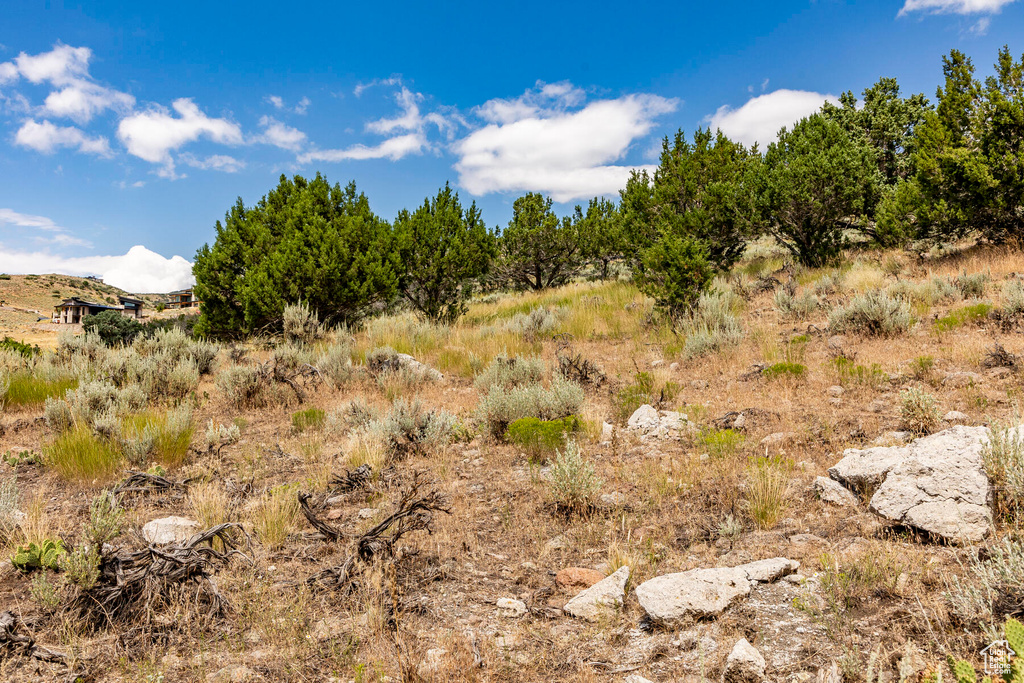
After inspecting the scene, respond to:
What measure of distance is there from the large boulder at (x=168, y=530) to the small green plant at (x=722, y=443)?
12.8ft

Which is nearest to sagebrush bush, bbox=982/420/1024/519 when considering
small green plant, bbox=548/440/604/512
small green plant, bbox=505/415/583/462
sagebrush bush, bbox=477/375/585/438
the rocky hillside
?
the rocky hillside

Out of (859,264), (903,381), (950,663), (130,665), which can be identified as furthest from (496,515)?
(859,264)

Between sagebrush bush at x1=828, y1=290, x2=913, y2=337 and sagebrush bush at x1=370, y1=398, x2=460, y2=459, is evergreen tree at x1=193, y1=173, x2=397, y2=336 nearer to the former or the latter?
sagebrush bush at x1=370, y1=398, x2=460, y2=459

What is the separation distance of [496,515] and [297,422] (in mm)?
3382

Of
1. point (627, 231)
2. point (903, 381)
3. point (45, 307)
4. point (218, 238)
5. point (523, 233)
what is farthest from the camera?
point (45, 307)

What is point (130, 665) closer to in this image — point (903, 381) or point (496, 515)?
point (496, 515)

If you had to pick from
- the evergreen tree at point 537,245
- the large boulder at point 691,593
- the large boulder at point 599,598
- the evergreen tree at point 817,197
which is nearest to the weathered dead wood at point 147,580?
the large boulder at point 599,598

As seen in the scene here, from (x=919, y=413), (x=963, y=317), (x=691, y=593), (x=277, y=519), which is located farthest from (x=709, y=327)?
(x=277, y=519)

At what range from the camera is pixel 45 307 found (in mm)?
78938

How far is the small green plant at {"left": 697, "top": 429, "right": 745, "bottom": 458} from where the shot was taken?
4098mm

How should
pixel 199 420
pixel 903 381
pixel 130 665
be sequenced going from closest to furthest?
pixel 130 665
pixel 903 381
pixel 199 420

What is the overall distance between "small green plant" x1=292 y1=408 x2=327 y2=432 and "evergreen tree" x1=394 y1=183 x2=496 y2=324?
750 cm

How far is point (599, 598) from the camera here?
2439 mm

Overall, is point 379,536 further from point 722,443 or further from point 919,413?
point 919,413
